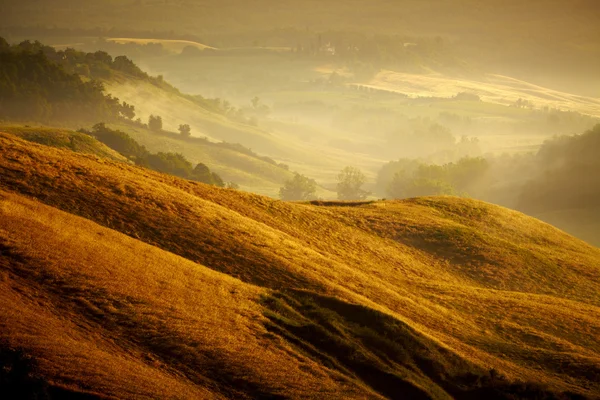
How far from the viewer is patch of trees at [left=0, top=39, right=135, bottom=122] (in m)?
125

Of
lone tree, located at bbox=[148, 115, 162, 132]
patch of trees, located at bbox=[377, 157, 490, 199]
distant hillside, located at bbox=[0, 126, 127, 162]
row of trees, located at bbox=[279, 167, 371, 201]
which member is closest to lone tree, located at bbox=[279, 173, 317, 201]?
row of trees, located at bbox=[279, 167, 371, 201]

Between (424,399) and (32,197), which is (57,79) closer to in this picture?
(32,197)

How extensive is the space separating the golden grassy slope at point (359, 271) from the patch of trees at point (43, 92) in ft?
322

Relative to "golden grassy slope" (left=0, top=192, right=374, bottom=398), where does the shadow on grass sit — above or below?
below

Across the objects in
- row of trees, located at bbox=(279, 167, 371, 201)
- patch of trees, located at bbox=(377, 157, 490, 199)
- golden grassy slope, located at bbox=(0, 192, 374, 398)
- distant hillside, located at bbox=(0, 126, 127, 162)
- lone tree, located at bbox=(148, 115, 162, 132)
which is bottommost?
row of trees, located at bbox=(279, 167, 371, 201)

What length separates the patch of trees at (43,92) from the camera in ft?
409

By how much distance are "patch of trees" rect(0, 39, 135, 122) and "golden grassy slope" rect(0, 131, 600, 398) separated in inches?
3860

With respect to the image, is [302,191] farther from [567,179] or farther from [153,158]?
[567,179]

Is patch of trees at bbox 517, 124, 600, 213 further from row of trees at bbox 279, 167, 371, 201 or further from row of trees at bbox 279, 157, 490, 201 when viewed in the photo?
row of trees at bbox 279, 167, 371, 201

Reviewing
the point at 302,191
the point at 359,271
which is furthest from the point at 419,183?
the point at 359,271

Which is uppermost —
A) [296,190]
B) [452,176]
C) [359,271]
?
[359,271]

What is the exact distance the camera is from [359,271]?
34.1 m

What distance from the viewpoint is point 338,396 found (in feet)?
62.7

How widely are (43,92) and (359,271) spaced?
393 feet
